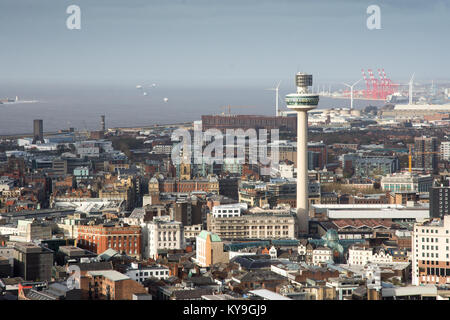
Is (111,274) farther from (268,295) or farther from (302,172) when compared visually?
(302,172)

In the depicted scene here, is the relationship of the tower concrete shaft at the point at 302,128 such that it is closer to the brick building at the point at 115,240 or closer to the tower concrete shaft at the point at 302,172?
the tower concrete shaft at the point at 302,172

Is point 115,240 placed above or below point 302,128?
below

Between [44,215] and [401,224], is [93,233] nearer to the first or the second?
[44,215]

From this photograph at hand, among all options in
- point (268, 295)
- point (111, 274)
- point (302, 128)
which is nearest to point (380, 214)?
point (302, 128)

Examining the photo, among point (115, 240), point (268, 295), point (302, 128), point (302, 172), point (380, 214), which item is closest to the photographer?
point (268, 295)

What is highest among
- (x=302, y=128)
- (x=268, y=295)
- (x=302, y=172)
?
(x=302, y=128)

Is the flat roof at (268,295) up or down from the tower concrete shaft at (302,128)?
down

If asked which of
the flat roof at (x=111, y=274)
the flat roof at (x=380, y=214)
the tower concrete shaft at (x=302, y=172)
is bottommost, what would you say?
the flat roof at (x=111, y=274)

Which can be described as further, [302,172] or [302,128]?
[302,128]

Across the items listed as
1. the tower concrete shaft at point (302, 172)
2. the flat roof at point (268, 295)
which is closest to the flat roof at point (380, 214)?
the tower concrete shaft at point (302, 172)

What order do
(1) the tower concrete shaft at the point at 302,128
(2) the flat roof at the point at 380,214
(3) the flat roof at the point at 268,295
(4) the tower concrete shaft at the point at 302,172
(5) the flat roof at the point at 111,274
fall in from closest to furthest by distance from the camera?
(3) the flat roof at the point at 268,295 → (5) the flat roof at the point at 111,274 → (4) the tower concrete shaft at the point at 302,172 → (1) the tower concrete shaft at the point at 302,128 → (2) the flat roof at the point at 380,214

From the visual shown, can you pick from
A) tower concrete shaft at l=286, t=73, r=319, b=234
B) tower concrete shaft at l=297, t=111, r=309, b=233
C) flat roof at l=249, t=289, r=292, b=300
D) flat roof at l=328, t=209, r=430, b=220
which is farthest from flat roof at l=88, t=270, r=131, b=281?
flat roof at l=328, t=209, r=430, b=220
